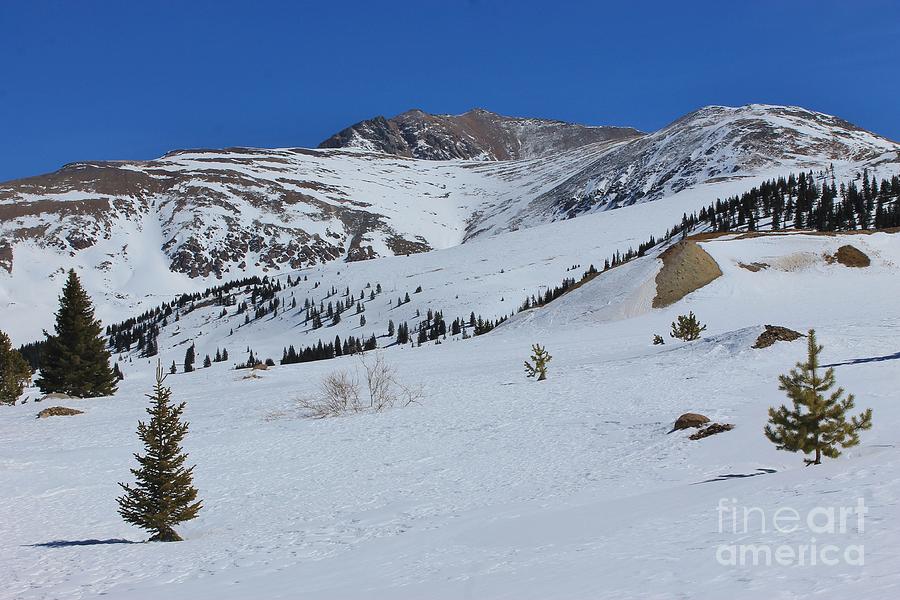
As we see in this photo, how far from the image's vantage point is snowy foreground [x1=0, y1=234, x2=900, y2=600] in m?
7.60

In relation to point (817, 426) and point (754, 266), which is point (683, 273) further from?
point (817, 426)

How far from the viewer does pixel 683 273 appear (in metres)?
52.1

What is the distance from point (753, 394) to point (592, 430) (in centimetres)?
555

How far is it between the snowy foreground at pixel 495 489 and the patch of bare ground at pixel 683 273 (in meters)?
14.8

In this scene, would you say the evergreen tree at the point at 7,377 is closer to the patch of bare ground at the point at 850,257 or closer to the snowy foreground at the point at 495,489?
the snowy foreground at the point at 495,489

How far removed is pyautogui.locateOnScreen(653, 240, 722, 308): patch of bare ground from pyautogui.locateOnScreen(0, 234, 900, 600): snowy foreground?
1484cm

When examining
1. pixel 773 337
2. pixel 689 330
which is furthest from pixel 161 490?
pixel 689 330

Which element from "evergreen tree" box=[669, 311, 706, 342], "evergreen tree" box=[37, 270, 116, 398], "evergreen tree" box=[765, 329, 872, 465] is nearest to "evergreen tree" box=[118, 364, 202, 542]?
"evergreen tree" box=[765, 329, 872, 465]

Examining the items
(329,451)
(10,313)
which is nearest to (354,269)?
(10,313)

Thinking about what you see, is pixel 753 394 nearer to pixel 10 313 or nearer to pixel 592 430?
pixel 592 430

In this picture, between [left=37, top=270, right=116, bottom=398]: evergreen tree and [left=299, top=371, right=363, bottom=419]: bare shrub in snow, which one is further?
[left=37, top=270, right=116, bottom=398]: evergreen tree

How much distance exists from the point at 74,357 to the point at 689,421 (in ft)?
122

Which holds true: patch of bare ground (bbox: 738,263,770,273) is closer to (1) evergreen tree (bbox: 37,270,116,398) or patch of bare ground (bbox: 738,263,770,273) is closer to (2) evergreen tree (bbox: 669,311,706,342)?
(2) evergreen tree (bbox: 669,311,706,342)

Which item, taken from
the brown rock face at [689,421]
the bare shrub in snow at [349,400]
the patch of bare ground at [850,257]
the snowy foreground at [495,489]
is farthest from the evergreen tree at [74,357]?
the patch of bare ground at [850,257]
